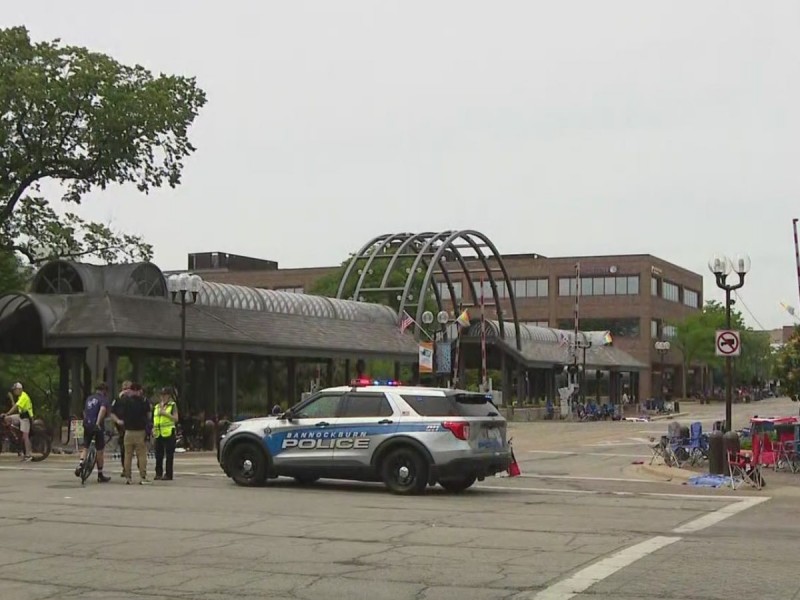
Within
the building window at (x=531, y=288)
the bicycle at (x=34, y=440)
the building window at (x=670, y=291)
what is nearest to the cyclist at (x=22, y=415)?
the bicycle at (x=34, y=440)

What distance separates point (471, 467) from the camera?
1780 centimetres

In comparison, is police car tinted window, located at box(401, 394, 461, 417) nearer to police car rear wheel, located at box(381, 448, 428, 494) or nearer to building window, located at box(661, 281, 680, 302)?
police car rear wheel, located at box(381, 448, 428, 494)

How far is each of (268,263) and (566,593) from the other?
131827 mm

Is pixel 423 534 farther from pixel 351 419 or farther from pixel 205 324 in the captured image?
pixel 205 324

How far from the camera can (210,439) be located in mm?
31062

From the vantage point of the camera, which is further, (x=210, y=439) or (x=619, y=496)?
(x=210, y=439)

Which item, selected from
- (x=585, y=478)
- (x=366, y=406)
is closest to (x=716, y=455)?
(x=585, y=478)

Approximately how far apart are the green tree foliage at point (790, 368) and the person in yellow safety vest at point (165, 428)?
13617 mm

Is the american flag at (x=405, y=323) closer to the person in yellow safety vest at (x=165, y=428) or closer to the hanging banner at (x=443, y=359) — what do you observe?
the hanging banner at (x=443, y=359)

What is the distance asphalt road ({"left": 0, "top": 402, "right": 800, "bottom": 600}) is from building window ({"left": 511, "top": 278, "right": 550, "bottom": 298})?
92.8 meters

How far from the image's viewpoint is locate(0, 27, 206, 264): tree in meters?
34.8

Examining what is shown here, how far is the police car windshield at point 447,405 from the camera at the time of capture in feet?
58.9

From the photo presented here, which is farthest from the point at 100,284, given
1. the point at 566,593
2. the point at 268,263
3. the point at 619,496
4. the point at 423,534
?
the point at 268,263

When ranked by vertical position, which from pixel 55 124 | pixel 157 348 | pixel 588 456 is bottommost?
pixel 588 456
